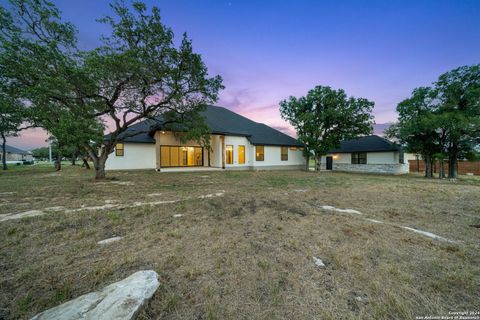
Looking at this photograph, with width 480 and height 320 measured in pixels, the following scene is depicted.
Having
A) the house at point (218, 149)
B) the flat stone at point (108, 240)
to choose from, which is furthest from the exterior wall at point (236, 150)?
the flat stone at point (108, 240)

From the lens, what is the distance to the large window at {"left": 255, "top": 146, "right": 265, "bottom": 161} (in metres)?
18.8

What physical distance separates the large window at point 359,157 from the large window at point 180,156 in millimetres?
18464

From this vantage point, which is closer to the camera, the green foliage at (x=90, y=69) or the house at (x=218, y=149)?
the green foliage at (x=90, y=69)

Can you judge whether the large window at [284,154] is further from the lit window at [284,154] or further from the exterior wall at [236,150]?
the exterior wall at [236,150]

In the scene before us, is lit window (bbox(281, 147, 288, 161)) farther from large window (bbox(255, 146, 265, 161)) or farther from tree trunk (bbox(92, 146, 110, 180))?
tree trunk (bbox(92, 146, 110, 180))

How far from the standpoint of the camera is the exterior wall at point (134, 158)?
15578 millimetres

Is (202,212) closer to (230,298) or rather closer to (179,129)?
(230,298)

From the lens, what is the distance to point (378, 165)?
62.5ft

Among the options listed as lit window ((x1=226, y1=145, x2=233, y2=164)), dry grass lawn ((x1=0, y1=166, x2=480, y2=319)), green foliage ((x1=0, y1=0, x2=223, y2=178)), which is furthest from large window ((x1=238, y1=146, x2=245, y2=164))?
dry grass lawn ((x1=0, y1=166, x2=480, y2=319))

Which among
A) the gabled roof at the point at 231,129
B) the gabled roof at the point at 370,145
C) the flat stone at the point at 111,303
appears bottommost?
the flat stone at the point at 111,303

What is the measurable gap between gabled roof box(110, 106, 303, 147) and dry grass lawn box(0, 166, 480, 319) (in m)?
12.7

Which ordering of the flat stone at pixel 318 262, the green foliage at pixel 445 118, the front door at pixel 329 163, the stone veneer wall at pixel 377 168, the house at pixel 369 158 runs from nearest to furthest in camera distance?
the flat stone at pixel 318 262 < the green foliage at pixel 445 118 < the stone veneer wall at pixel 377 168 < the house at pixel 369 158 < the front door at pixel 329 163

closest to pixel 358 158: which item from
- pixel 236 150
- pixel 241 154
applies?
pixel 241 154

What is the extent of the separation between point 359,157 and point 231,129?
51.7 feet
